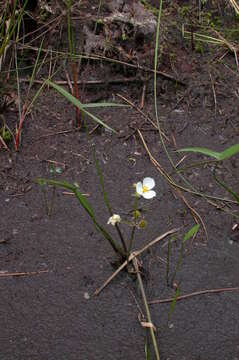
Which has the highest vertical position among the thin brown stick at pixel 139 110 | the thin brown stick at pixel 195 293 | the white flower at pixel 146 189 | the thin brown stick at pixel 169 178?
the white flower at pixel 146 189

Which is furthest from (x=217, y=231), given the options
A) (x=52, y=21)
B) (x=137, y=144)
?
(x=52, y=21)

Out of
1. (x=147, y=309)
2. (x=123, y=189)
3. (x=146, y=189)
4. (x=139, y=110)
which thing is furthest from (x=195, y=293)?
(x=139, y=110)

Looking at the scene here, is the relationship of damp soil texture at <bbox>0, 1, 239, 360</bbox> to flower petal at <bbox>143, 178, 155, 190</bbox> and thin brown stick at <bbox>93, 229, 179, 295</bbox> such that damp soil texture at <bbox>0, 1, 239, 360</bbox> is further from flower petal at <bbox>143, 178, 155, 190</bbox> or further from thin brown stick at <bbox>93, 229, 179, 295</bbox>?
flower petal at <bbox>143, 178, 155, 190</bbox>

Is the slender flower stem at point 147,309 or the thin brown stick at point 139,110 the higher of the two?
the thin brown stick at point 139,110

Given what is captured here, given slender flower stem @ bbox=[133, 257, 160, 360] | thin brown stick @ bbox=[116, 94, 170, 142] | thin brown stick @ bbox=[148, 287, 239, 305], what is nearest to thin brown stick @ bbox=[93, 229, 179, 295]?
slender flower stem @ bbox=[133, 257, 160, 360]

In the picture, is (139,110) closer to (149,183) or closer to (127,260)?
(149,183)

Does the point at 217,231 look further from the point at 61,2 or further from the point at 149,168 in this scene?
the point at 61,2

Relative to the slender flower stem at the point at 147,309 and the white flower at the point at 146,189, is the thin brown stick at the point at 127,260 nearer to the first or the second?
the slender flower stem at the point at 147,309

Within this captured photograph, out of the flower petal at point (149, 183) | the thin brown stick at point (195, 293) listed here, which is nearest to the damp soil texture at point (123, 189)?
the thin brown stick at point (195, 293)

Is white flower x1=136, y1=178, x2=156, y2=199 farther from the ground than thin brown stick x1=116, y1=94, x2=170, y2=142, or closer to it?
farther from the ground
